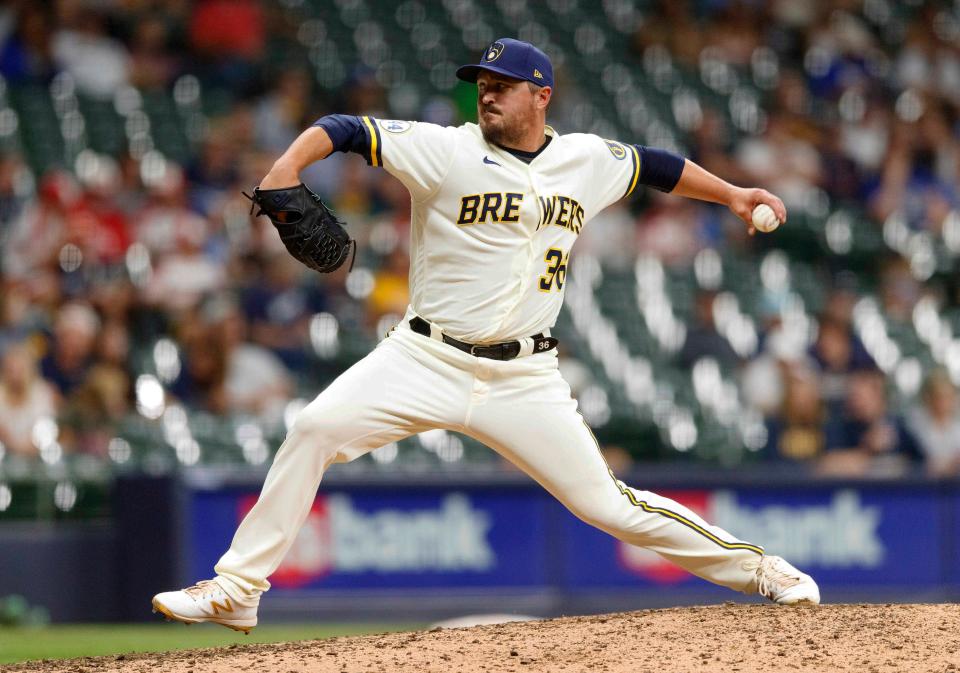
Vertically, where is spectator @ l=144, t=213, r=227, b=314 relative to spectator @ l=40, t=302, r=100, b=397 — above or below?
above

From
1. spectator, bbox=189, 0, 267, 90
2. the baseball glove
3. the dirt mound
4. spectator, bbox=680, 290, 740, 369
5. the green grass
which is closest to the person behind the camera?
the dirt mound

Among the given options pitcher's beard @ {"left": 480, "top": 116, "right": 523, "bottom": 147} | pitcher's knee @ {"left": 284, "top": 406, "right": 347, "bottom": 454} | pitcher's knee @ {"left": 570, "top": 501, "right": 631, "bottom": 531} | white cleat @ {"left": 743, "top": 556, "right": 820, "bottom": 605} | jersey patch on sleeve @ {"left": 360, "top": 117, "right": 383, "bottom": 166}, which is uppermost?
pitcher's beard @ {"left": 480, "top": 116, "right": 523, "bottom": 147}

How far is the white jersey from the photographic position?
5156 millimetres

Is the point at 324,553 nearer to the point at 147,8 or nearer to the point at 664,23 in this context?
the point at 147,8

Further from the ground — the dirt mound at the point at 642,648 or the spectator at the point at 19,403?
the spectator at the point at 19,403

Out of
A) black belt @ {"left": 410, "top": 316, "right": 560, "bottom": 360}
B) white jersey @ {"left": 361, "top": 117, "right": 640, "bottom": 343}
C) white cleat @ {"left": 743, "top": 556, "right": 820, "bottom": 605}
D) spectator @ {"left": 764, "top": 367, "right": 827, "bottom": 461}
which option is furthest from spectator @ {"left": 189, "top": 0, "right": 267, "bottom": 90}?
white cleat @ {"left": 743, "top": 556, "right": 820, "bottom": 605}

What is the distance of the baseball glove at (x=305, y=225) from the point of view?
4.91 metres

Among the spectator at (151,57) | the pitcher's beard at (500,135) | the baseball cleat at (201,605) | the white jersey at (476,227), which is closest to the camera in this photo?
the baseball cleat at (201,605)

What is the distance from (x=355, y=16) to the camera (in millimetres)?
13266

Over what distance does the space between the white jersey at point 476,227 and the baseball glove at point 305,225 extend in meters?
0.25

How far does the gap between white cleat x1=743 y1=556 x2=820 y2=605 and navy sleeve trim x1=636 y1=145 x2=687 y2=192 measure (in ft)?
4.59

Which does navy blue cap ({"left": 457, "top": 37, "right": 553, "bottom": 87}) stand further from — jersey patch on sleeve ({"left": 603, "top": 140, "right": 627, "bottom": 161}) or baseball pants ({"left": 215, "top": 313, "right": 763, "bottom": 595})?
baseball pants ({"left": 215, "top": 313, "right": 763, "bottom": 595})

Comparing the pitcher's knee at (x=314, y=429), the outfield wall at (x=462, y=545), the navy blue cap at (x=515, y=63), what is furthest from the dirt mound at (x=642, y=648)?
the outfield wall at (x=462, y=545)

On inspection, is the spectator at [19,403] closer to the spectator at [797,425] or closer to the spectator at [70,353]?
the spectator at [70,353]
